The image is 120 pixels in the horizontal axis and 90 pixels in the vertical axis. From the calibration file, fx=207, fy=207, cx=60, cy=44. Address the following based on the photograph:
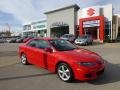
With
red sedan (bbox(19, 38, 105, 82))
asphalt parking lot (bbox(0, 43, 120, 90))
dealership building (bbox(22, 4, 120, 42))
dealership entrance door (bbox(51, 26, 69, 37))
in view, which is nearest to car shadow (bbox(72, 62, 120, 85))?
asphalt parking lot (bbox(0, 43, 120, 90))

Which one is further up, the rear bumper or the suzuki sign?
the suzuki sign

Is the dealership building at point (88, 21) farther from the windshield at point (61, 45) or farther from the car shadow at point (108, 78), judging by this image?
the car shadow at point (108, 78)

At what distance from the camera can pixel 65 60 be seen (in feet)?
22.9

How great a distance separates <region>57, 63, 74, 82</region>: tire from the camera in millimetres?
6849

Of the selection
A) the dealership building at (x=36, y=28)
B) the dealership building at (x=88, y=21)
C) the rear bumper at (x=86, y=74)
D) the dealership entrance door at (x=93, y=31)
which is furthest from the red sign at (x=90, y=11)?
the rear bumper at (x=86, y=74)

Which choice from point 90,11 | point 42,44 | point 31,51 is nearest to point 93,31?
point 90,11

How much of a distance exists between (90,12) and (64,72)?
34.7 meters

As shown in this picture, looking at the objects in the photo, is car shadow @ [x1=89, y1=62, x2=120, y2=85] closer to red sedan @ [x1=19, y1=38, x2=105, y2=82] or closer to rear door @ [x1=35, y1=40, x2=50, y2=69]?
red sedan @ [x1=19, y1=38, x2=105, y2=82]

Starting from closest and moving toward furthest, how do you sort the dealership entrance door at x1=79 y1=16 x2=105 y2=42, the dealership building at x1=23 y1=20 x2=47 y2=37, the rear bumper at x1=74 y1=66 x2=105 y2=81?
the rear bumper at x1=74 y1=66 x2=105 y2=81
the dealership entrance door at x1=79 y1=16 x2=105 y2=42
the dealership building at x1=23 y1=20 x2=47 y2=37

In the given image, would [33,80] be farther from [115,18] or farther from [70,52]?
[115,18]

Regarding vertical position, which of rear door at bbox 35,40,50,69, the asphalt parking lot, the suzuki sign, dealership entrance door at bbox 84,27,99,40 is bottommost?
the asphalt parking lot

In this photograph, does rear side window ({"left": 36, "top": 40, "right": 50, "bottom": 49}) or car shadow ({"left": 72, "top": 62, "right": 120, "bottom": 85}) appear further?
rear side window ({"left": 36, "top": 40, "right": 50, "bottom": 49})

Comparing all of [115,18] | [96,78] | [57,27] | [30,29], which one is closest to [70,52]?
[96,78]

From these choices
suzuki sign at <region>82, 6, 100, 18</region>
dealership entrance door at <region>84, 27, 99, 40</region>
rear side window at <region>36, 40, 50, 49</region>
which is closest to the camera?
rear side window at <region>36, 40, 50, 49</region>
